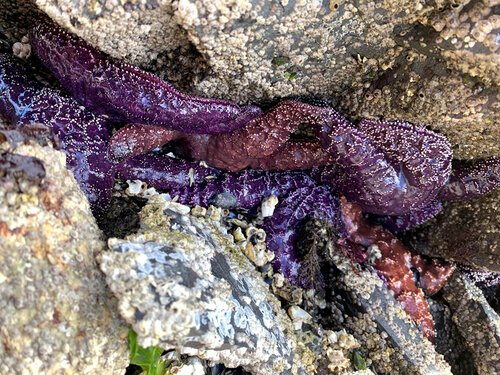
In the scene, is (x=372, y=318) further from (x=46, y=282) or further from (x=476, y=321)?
(x=46, y=282)

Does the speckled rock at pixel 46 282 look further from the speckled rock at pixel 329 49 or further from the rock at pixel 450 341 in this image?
the rock at pixel 450 341

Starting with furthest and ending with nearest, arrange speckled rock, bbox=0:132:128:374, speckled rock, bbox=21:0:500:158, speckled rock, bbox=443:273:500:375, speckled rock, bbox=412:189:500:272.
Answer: speckled rock, bbox=443:273:500:375 → speckled rock, bbox=412:189:500:272 → speckled rock, bbox=21:0:500:158 → speckled rock, bbox=0:132:128:374

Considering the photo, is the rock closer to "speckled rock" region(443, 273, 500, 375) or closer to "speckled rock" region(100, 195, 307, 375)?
"speckled rock" region(443, 273, 500, 375)

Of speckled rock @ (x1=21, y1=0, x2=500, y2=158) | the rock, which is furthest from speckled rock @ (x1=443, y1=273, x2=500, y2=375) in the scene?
speckled rock @ (x1=21, y1=0, x2=500, y2=158)

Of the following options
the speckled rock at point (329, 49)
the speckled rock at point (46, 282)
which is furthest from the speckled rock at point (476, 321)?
the speckled rock at point (46, 282)

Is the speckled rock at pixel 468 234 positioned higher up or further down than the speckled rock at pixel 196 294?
higher up
